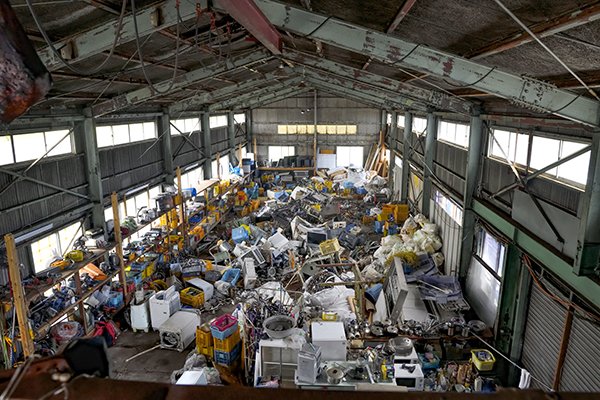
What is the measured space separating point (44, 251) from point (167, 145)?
7242 mm

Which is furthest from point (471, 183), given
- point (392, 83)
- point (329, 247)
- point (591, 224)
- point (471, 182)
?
point (329, 247)

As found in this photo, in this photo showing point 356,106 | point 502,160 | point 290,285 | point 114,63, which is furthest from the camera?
point 356,106

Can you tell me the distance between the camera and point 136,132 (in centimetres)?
1473

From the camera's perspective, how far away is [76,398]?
1121 millimetres

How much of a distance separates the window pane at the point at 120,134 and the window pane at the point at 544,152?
11.7 m

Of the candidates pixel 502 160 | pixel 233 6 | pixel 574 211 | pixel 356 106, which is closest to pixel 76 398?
pixel 233 6

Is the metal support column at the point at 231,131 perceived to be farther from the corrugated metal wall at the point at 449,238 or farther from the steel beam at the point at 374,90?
the corrugated metal wall at the point at 449,238

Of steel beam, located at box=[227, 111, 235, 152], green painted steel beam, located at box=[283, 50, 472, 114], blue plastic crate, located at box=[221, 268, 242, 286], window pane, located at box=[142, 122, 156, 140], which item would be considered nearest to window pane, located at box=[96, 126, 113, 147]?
window pane, located at box=[142, 122, 156, 140]

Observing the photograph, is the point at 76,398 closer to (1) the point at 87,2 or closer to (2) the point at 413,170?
(1) the point at 87,2

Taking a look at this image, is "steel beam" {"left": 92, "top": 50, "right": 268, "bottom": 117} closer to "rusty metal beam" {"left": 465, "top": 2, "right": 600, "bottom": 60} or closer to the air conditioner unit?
the air conditioner unit

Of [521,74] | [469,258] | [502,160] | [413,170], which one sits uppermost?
[521,74]

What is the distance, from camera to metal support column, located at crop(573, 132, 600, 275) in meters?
5.73

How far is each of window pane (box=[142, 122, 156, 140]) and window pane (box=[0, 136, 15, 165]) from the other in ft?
21.1

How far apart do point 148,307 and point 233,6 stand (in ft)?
28.2
